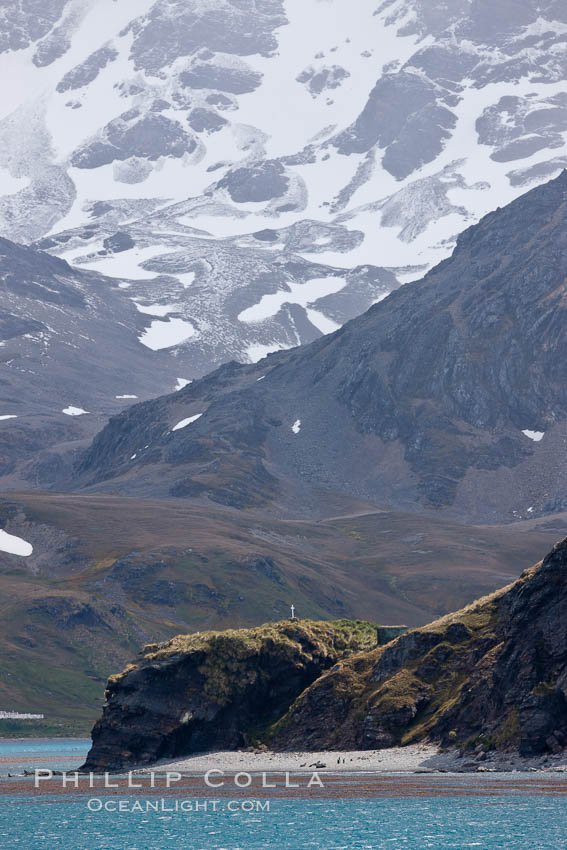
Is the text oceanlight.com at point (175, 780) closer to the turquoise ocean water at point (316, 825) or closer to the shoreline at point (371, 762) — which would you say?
the shoreline at point (371, 762)

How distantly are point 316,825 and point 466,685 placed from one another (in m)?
29.5

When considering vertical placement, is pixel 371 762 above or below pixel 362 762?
above

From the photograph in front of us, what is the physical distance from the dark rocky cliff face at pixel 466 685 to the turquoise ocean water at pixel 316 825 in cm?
757

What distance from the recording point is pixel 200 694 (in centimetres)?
11425

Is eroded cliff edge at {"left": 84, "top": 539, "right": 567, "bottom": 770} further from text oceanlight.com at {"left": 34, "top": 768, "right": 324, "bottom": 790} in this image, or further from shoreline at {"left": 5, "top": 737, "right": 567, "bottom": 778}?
text oceanlight.com at {"left": 34, "top": 768, "right": 324, "bottom": 790}

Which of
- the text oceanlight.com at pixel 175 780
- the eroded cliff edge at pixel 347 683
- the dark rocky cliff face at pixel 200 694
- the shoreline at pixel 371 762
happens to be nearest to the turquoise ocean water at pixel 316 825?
the shoreline at pixel 371 762

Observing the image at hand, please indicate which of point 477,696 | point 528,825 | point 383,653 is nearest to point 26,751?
point 383,653

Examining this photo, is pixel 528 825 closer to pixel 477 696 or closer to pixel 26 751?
pixel 477 696

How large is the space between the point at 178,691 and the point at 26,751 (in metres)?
64.7

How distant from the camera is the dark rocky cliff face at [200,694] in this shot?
112938 millimetres

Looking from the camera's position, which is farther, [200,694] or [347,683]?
[200,694]

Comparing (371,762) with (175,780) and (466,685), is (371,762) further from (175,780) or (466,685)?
(175,780)

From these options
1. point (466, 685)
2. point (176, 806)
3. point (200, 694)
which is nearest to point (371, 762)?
point (466, 685)

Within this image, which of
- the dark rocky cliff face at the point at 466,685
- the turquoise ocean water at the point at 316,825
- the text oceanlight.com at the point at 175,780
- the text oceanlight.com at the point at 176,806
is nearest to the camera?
the turquoise ocean water at the point at 316,825
